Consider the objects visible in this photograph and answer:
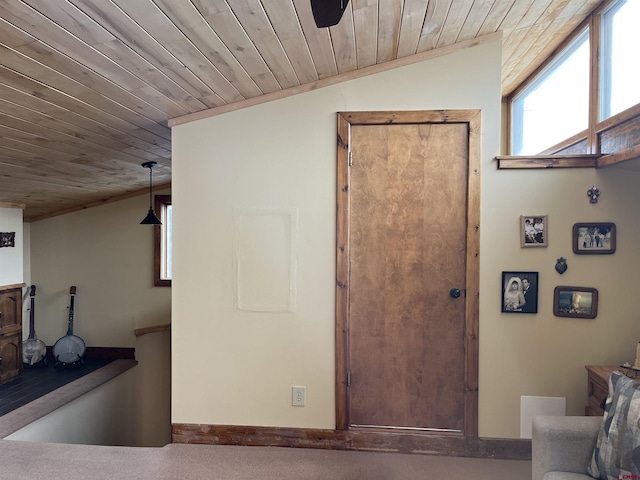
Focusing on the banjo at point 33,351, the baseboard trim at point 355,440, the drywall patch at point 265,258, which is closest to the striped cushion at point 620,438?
the baseboard trim at point 355,440

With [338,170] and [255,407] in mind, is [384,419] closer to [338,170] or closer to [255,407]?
[255,407]

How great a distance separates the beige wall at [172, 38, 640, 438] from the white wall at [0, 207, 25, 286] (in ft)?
9.64

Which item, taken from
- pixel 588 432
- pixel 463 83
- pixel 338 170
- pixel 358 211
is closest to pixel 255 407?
pixel 358 211

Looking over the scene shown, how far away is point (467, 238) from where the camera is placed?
2334mm

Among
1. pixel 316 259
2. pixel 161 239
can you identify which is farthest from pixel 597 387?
pixel 161 239

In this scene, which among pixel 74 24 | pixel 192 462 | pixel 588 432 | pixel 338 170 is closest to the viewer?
pixel 74 24

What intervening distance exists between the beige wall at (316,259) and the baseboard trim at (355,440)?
0.20ft

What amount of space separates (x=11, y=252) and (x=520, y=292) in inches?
197

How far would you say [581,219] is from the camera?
2289 mm

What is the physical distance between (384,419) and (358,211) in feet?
4.33

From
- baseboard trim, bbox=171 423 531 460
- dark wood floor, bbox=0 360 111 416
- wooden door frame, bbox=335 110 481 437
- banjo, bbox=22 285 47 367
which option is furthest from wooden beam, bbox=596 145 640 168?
banjo, bbox=22 285 47 367

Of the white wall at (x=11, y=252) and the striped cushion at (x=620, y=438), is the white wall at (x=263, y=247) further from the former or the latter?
the white wall at (x=11, y=252)

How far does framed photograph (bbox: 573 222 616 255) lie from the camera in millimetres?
2256

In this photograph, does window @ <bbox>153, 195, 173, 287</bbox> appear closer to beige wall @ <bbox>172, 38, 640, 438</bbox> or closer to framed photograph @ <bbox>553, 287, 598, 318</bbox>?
beige wall @ <bbox>172, 38, 640, 438</bbox>
